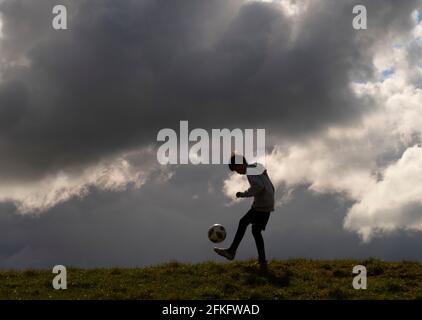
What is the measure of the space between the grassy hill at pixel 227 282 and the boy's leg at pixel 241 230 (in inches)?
25.9

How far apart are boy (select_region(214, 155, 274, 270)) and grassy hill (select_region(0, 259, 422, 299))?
1.06 m

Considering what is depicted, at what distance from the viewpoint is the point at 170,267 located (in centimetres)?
2047

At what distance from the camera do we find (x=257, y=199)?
63.0 ft

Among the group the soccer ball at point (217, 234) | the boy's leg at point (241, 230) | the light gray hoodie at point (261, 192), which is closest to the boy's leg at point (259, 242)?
the boy's leg at point (241, 230)

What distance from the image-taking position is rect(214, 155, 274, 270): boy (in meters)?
18.9

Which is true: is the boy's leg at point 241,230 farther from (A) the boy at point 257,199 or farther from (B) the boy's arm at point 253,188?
(B) the boy's arm at point 253,188

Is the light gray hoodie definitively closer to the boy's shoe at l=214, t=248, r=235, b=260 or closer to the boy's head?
the boy's head

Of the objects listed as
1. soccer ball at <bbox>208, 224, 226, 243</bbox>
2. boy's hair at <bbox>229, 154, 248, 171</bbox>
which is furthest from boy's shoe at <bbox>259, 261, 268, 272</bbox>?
boy's hair at <bbox>229, 154, 248, 171</bbox>

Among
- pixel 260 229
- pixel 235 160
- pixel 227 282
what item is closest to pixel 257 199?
pixel 260 229

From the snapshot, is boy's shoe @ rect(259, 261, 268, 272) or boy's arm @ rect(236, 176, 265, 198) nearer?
boy's arm @ rect(236, 176, 265, 198)
